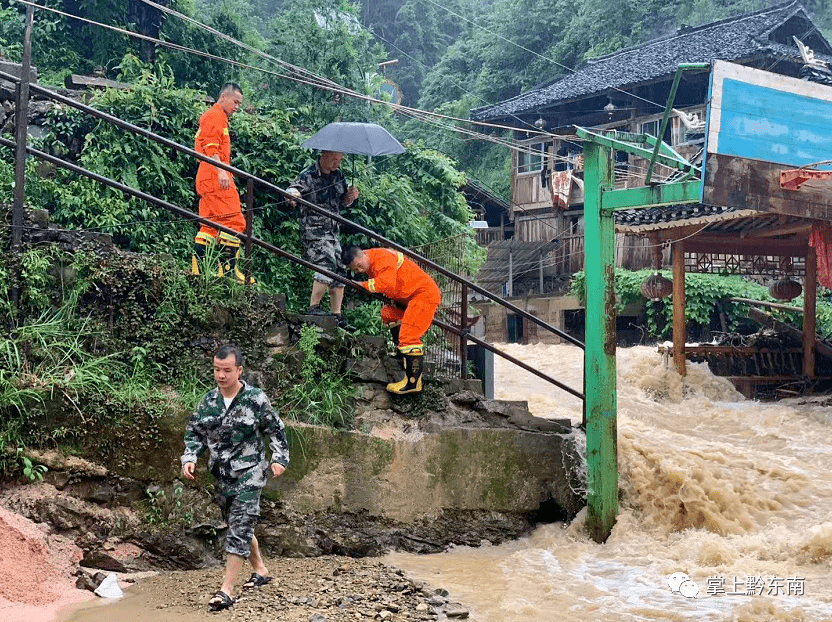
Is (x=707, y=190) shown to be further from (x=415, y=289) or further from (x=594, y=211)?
(x=415, y=289)

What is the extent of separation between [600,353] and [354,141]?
3295 mm

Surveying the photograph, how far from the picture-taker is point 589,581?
734cm

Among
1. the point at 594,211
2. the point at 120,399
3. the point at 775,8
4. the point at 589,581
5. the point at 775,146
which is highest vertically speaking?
the point at 775,8

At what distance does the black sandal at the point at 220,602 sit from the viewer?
583cm

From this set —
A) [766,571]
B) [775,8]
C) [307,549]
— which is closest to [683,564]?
[766,571]

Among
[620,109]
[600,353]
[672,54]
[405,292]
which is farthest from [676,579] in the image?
[672,54]

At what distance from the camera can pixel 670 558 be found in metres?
7.79

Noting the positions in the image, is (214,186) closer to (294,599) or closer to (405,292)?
(405,292)

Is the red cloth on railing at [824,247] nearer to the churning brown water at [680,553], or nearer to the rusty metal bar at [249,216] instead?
the churning brown water at [680,553]

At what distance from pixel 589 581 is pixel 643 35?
28609 mm

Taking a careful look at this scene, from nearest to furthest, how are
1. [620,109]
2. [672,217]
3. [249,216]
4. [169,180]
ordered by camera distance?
[249,216], [169,180], [672,217], [620,109]

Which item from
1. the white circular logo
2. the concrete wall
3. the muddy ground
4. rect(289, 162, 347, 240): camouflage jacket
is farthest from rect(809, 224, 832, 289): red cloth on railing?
the concrete wall

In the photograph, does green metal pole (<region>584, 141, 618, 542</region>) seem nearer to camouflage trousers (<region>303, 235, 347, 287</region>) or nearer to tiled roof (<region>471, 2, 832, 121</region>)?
camouflage trousers (<region>303, 235, 347, 287</region>)

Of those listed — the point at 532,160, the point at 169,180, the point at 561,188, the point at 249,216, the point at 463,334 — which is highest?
the point at 532,160
